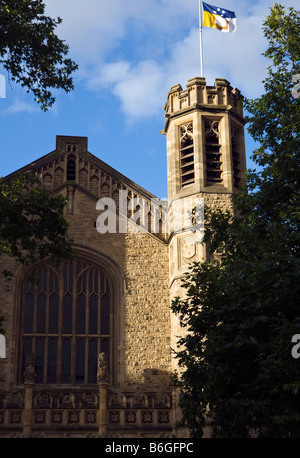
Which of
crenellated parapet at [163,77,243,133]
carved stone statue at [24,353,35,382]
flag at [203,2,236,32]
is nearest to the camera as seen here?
carved stone statue at [24,353,35,382]

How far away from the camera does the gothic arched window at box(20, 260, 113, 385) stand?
22.4 metres

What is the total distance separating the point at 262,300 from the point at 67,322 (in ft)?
37.7

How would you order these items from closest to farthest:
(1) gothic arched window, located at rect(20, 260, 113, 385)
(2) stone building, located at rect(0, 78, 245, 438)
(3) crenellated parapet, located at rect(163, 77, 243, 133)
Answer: (2) stone building, located at rect(0, 78, 245, 438)
(1) gothic arched window, located at rect(20, 260, 113, 385)
(3) crenellated parapet, located at rect(163, 77, 243, 133)

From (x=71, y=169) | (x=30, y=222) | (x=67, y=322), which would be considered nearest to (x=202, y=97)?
(x=71, y=169)

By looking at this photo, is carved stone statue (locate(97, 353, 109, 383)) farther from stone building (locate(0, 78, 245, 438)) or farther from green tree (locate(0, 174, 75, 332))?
green tree (locate(0, 174, 75, 332))

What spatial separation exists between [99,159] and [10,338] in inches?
273

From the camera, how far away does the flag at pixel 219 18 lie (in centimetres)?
2523

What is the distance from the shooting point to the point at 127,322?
22.7 metres

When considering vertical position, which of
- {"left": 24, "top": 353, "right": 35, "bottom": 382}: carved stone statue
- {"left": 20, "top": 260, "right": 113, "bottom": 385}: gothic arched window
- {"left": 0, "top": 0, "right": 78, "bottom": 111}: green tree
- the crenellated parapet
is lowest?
{"left": 24, "top": 353, "right": 35, "bottom": 382}: carved stone statue

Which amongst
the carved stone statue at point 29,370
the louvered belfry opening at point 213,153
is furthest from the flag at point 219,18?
the carved stone statue at point 29,370

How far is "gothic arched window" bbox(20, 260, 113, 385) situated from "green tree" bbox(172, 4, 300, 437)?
820 centimetres

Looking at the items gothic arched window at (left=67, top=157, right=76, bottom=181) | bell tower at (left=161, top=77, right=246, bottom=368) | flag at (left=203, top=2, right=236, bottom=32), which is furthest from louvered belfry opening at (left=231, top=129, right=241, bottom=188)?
gothic arched window at (left=67, top=157, right=76, bottom=181)

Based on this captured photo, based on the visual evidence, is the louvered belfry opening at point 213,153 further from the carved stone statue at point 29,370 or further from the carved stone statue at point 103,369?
the carved stone statue at point 29,370
